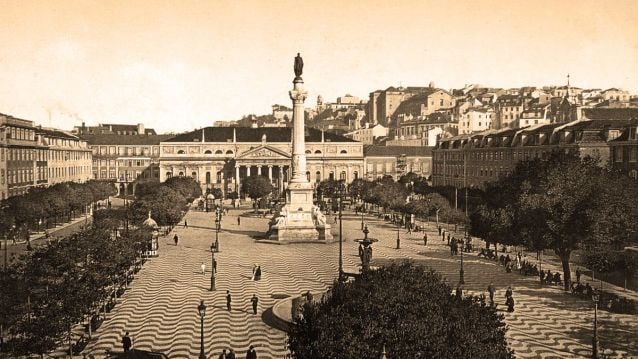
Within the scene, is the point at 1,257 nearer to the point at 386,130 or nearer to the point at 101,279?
the point at 101,279

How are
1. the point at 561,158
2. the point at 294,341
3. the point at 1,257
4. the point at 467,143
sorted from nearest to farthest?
the point at 294,341, the point at 561,158, the point at 1,257, the point at 467,143

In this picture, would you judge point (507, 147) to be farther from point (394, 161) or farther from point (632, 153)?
point (394, 161)

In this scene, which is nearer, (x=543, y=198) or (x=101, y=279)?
(x=101, y=279)

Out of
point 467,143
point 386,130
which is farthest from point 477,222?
point 386,130

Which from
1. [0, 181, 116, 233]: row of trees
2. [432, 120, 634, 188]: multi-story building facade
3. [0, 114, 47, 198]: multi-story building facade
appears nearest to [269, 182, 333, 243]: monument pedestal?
[432, 120, 634, 188]: multi-story building facade

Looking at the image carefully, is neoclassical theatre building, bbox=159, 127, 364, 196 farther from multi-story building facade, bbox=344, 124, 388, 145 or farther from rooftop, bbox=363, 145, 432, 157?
multi-story building facade, bbox=344, 124, 388, 145

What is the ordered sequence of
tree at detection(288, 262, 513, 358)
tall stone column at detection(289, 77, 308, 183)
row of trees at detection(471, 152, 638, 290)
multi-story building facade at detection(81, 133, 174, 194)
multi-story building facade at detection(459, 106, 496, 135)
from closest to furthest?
1. tree at detection(288, 262, 513, 358)
2. row of trees at detection(471, 152, 638, 290)
3. tall stone column at detection(289, 77, 308, 183)
4. multi-story building facade at detection(81, 133, 174, 194)
5. multi-story building facade at detection(459, 106, 496, 135)

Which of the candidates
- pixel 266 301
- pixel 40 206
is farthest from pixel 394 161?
pixel 266 301
